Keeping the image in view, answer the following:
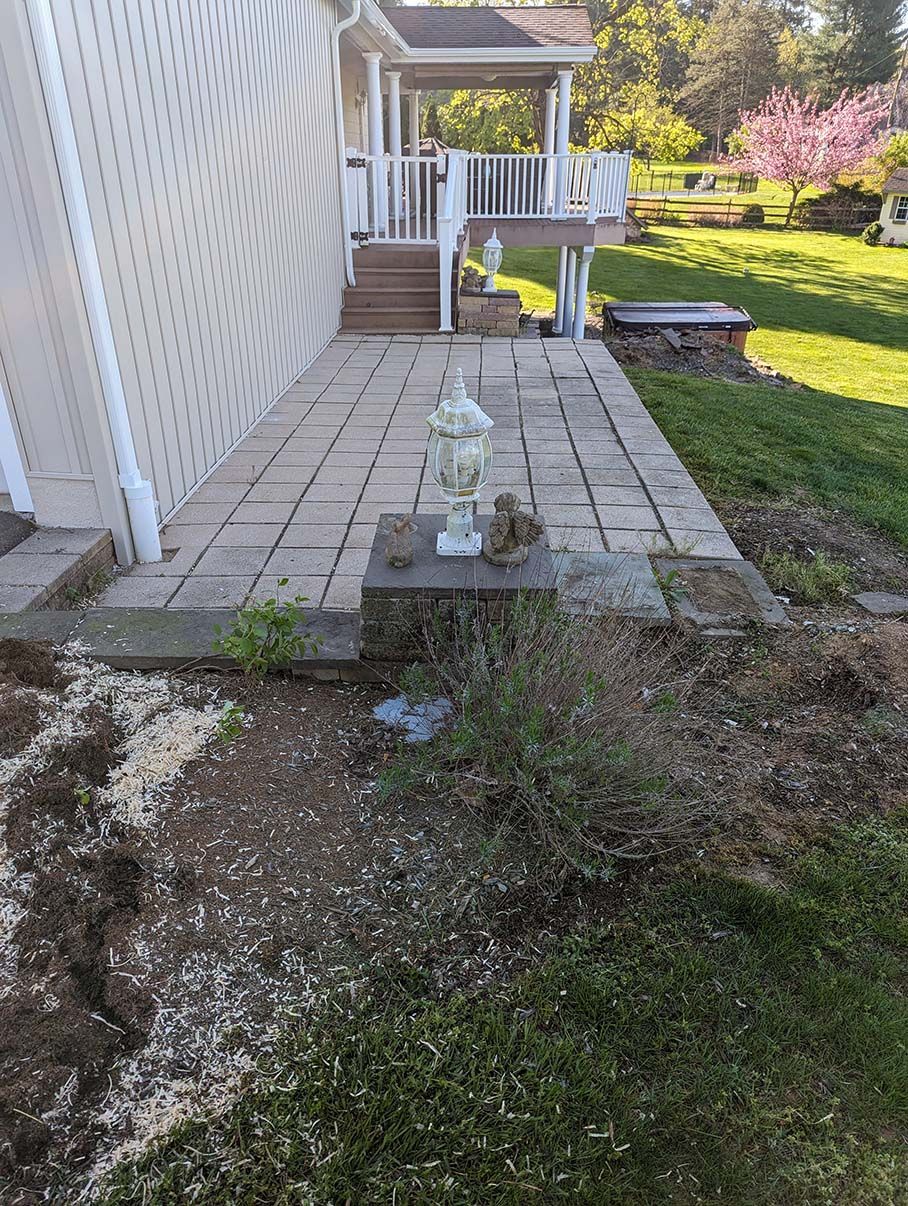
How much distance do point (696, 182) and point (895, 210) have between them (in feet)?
61.7

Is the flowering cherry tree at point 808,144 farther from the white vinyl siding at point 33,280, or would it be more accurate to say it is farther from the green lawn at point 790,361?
the white vinyl siding at point 33,280

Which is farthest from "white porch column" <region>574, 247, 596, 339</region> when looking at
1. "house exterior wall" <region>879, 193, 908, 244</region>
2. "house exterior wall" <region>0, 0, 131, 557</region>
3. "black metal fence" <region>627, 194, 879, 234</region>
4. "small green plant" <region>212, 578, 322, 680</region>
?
"house exterior wall" <region>879, 193, 908, 244</region>

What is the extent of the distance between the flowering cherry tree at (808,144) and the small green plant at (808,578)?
93.4 ft

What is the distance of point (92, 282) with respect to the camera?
338cm

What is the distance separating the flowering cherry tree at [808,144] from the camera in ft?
94.1

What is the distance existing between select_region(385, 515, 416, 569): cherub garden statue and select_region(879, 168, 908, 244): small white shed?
28.1 meters

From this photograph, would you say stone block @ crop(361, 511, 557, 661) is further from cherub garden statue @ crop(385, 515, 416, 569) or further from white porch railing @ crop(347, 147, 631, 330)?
white porch railing @ crop(347, 147, 631, 330)

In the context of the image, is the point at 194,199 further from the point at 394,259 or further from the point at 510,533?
the point at 394,259

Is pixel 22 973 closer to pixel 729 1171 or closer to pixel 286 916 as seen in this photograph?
pixel 286 916

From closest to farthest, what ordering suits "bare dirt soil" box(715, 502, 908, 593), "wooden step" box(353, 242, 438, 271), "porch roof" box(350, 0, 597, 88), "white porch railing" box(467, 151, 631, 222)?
"bare dirt soil" box(715, 502, 908, 593), "wooden step" box(353, 242, 438, 271), "white porch railing" box(467, 151, 631, 222), "porch roof" box(350, 0, 597, 88)

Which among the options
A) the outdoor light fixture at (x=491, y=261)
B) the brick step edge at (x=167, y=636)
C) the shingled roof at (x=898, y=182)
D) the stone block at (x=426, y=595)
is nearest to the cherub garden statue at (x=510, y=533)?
the stone block at (x=426, y=595)

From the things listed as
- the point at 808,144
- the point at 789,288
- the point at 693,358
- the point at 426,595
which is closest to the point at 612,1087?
the point at 426,595

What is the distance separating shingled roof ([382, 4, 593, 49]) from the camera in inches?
484

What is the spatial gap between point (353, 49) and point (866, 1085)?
12851mm
